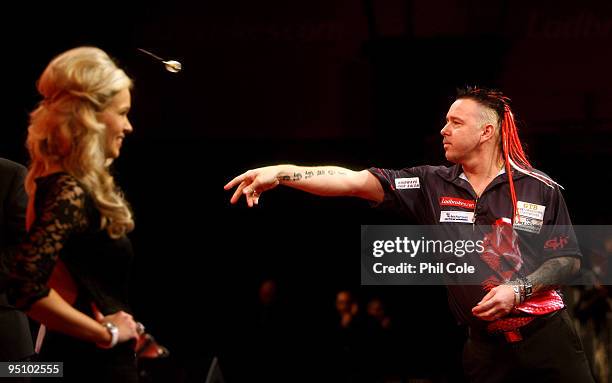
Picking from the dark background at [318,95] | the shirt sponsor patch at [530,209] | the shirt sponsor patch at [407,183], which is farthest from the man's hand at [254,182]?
the dark background at [318,95]

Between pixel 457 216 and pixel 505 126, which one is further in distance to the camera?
pixel 505 126

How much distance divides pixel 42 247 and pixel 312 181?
126cm

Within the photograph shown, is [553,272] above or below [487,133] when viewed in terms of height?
below

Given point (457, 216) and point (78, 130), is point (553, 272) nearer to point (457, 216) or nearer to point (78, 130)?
point (457, 216)

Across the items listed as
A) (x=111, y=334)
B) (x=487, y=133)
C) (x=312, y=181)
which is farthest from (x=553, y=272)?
(x=111, y=334)

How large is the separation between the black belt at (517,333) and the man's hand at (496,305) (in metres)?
0.11

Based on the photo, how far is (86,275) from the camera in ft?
5.46

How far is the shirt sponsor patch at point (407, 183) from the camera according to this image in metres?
2.77

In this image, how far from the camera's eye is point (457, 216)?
2.70 meters

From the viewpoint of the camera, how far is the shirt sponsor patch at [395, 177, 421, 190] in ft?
9.10

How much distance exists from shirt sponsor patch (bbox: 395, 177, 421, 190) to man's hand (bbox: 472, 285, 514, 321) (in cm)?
55

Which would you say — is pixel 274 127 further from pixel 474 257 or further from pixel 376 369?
pixel 474 257

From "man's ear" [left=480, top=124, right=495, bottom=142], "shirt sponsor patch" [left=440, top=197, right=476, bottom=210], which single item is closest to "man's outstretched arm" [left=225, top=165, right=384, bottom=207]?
"shirt sponsor patch" [left=440, top=197, right=476, bottom=210]

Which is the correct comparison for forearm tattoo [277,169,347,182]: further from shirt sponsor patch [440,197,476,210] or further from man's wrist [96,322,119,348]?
man's wrist [96,322,119,348]
